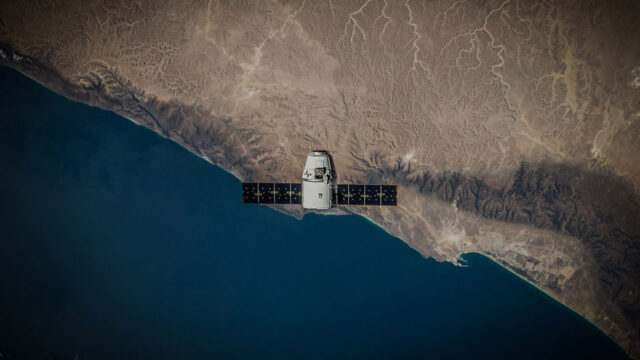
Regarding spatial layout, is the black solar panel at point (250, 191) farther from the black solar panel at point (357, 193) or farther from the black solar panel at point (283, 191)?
the black solar panel at point (357, 193)

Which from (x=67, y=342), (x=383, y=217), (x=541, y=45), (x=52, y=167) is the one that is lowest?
(x=67, y=342)

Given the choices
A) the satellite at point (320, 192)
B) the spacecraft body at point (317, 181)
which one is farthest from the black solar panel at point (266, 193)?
the spacecraft body at point (317, 181)

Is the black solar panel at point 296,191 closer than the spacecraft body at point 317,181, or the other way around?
the spacecraft body at point 317,181

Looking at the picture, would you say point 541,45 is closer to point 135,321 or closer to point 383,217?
point 383,217

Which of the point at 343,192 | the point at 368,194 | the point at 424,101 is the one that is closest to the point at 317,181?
the point at 343,192

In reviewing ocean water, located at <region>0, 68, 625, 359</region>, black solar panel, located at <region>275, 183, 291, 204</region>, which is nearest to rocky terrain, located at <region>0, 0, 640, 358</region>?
black solar panel, located at <region>275, 183, 291, 204</region>

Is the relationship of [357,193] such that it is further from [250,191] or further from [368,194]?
[250,191]

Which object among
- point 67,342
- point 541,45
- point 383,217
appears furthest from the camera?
point 67,342

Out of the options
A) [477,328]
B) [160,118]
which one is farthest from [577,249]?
[160,118]
